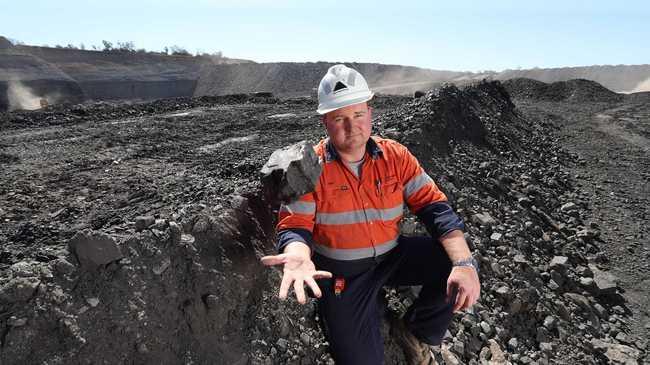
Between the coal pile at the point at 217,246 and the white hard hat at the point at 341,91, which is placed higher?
the white hard hat at the point at 341,91

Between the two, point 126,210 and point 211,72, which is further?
point 211,72

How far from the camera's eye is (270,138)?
7.44m

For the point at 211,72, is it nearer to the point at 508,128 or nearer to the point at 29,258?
the point at 508,128

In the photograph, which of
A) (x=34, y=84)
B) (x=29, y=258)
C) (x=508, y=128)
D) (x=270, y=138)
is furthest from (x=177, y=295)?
(x=34, y=84)

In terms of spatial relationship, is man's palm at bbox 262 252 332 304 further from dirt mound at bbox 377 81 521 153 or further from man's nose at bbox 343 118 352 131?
dirt mound at bbox 377 81 521 153

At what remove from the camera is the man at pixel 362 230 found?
2537 mm

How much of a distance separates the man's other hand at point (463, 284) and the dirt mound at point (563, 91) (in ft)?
65.4

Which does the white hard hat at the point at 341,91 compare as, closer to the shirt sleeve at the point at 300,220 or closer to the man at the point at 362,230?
the man at the point at 362,230

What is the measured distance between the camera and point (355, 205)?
257cm

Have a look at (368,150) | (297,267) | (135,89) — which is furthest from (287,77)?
(297,267)

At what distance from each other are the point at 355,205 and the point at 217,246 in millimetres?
1003

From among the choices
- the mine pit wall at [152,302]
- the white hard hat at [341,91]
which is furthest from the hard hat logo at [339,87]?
the mine pit wall at [152,302]

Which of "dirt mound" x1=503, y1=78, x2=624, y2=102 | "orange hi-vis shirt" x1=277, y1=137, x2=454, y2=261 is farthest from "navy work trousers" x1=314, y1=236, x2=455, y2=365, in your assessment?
"dirt mound" x1=503, y1=78, x2=624, y2=102

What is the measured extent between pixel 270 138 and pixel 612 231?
18.3 ft
